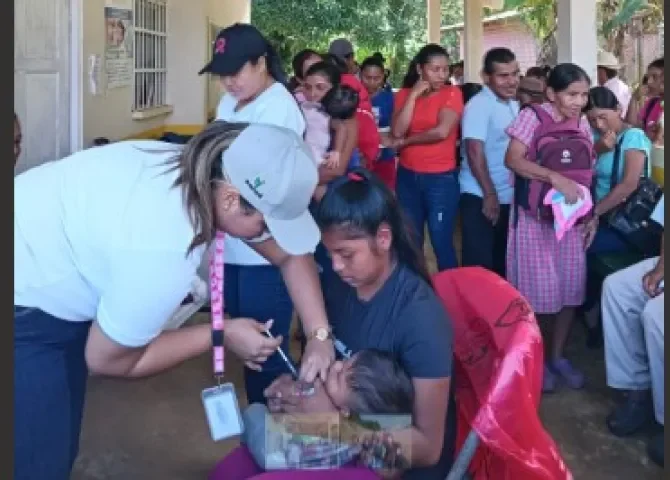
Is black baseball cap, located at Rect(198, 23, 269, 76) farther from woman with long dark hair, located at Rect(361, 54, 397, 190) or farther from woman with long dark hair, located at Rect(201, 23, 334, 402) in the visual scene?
woman with long dark hair, located at Rect(361, 54, 397, 190)

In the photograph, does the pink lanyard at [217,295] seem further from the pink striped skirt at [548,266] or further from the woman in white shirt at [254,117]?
the pink striped skirt at [548,266]

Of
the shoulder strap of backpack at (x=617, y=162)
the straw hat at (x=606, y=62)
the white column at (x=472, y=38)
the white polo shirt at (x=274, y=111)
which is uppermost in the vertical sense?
the white column at (x=472, y=38)

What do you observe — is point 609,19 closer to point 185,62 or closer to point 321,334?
point 185,62

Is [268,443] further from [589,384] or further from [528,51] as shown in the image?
[528,51]

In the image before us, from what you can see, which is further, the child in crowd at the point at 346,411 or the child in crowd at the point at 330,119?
the child in crowd at the point at 330,119

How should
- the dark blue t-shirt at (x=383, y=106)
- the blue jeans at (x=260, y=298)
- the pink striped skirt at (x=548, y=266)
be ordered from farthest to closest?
1. the dark blue t-shirt at (x=383, y=106)
2. the pink striped skirt at (x=548, y=266)
3. the blue jeans at (x=260, y=298)

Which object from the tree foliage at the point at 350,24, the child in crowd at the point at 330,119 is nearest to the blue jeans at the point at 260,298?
the child in crowd at the point at 330,119

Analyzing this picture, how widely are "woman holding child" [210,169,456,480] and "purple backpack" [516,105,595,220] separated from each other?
1.75m

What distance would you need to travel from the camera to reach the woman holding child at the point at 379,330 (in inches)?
75.4

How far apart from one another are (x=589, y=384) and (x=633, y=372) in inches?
Result: 21.3

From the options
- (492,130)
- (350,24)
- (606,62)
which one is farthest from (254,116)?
(350,24)

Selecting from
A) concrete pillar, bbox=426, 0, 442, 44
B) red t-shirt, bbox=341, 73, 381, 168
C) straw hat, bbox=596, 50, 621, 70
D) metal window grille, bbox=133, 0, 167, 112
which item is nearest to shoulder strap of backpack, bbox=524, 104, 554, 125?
red t-shirt, bbox=341, 73, 381, 168

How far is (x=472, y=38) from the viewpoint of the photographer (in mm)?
11812

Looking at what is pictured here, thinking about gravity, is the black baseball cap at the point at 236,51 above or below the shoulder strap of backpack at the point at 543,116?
above
